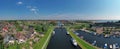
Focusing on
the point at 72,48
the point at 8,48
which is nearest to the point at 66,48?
the point at 72,48

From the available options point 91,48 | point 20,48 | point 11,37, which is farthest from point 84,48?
point 11,37

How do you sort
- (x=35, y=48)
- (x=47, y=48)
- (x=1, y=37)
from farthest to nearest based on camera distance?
(x=1, y=37), (x=47, y=48), (x=35, y=48)

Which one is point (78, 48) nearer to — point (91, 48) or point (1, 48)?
point (91, 48)

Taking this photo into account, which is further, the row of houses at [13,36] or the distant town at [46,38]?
the row of houses at [13,36]

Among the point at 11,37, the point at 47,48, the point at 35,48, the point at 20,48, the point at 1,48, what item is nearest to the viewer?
the point at 1,48

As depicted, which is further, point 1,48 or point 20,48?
point 20,48

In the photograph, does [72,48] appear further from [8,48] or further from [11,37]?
[11,37]

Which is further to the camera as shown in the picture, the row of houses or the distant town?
the row of houses

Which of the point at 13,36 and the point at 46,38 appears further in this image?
the point at 46,38

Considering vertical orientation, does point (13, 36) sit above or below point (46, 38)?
above
